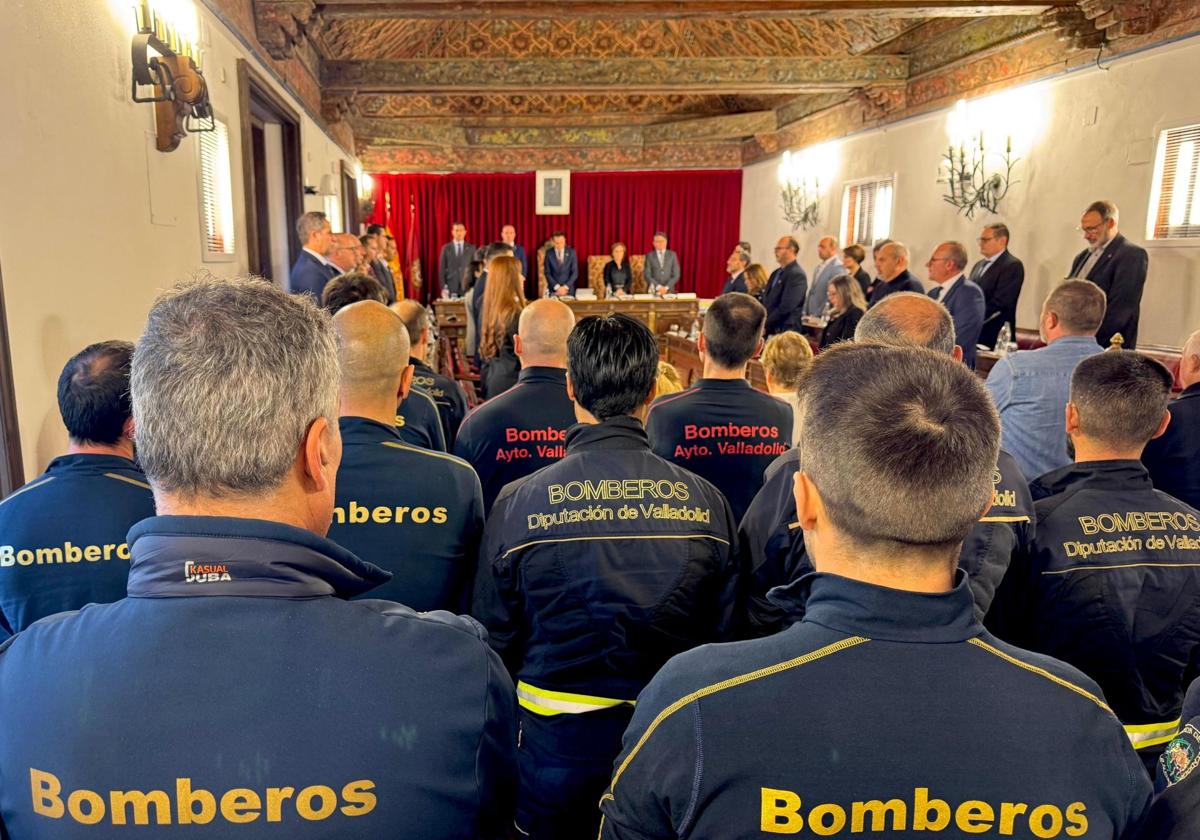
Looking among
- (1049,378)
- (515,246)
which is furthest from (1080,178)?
(515,246)

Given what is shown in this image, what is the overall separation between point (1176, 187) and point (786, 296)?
285cm

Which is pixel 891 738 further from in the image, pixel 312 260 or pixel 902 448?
pixel 312 260

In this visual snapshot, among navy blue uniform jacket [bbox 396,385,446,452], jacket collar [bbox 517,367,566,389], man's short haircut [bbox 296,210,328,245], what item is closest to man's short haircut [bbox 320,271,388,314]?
navy blue uniform jacket [bbox 396,385,446,452]

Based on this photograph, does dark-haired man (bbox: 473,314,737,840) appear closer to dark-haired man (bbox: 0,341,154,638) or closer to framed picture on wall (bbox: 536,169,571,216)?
dark-haired man (bbox: 0,341,154,638)

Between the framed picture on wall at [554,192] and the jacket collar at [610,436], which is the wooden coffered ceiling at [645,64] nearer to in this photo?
the framed picture on wall at [554,192]

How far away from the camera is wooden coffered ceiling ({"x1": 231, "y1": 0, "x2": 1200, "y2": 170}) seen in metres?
5.66

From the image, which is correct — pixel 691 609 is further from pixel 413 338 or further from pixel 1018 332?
pixel 1018 332

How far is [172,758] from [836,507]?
25.3 inches

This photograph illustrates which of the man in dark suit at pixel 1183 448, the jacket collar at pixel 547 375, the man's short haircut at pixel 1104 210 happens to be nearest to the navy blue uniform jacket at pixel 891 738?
the jacket collar at pixel 547 375

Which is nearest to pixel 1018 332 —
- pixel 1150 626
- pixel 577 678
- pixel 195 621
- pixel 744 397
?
pixel 744 397

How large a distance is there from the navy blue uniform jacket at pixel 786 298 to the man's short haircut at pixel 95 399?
5971 millimetres

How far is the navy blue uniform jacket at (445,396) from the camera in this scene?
9.73ft

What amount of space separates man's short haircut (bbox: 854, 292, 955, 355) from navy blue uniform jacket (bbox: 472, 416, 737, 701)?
1.00 metres

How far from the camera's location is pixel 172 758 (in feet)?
2.21
